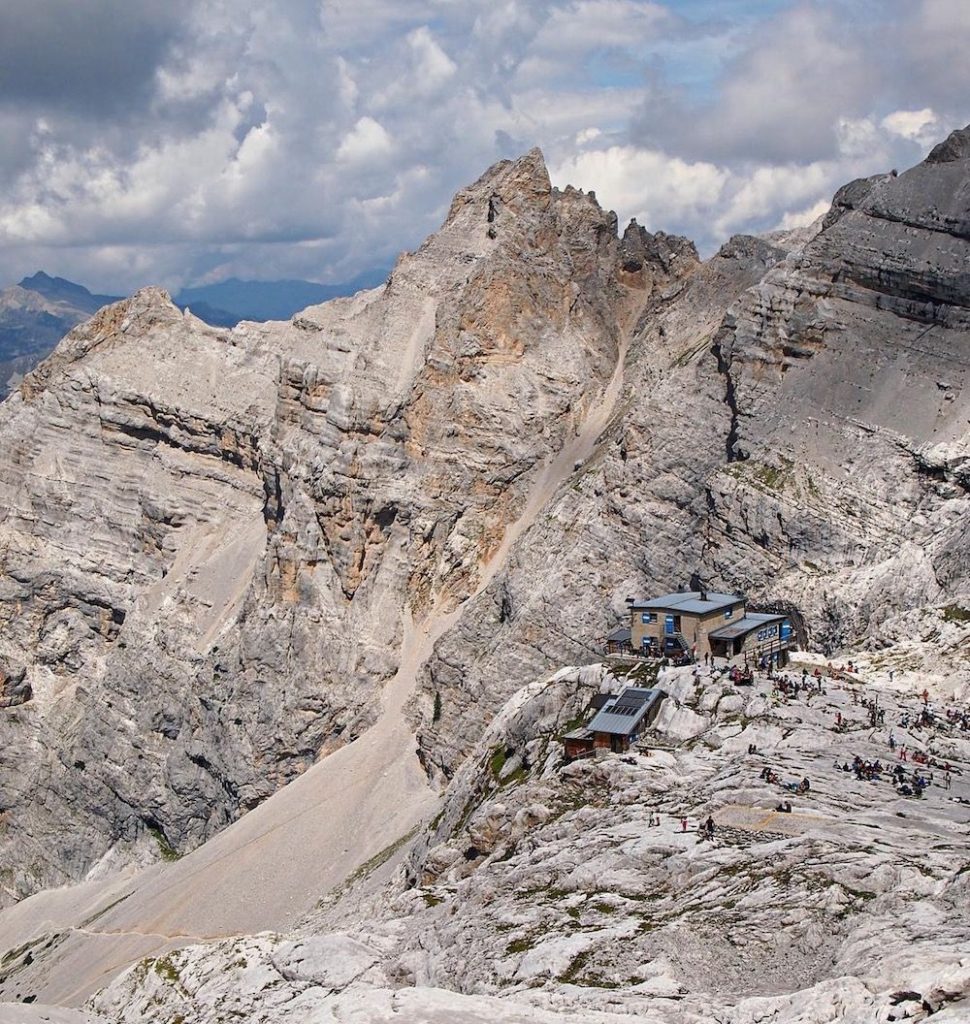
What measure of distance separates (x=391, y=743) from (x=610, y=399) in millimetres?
38010

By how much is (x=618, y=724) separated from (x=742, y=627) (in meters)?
13.6

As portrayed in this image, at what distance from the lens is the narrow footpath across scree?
81.6 m

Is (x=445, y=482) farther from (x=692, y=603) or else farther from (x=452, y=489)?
(x=692, y=603)

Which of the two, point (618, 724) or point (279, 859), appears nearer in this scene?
point (618, 724)

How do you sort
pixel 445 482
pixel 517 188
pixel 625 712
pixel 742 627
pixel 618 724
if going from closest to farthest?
pixel 618 724, pixel 625 712, pixel 742 627, pixel 445 482, pixel 517 188

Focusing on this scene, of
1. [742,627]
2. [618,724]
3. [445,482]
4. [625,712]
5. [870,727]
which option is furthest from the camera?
[445,482]

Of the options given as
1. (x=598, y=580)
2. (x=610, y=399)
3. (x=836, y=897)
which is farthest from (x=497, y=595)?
(x=836, y=897)

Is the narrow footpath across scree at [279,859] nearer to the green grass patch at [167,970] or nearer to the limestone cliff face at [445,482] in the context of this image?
the limestone cliff face at [445,482]

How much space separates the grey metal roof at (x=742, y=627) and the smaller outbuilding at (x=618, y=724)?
28.1ft

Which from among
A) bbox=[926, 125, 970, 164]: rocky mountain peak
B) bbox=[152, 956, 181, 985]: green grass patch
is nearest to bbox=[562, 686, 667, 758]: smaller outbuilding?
bbox=[152, 956, 181, 985]: green grass patch

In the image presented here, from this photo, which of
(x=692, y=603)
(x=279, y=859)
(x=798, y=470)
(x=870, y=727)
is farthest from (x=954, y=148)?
(x=279, y=859)

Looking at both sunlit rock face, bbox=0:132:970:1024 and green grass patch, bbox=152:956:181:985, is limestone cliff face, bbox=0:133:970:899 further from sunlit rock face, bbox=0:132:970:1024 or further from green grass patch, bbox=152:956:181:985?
green grass patch, bbox=152:956:181:985

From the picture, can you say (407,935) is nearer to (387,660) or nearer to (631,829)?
(631,829)

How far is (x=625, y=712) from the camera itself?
154ft
